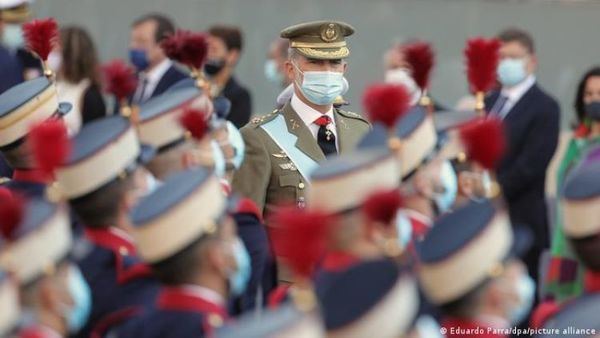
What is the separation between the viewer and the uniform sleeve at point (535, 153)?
931 cm

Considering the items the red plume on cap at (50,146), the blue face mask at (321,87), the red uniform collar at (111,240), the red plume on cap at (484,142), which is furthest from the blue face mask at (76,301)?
the blue face mask at (321,87)

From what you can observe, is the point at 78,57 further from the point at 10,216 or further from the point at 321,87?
the point at 10,216

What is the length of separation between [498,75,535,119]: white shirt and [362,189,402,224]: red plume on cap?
15.5 ft

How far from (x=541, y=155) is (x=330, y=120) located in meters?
2.27

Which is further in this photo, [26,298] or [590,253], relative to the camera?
[590,253]

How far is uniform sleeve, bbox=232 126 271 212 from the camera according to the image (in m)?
7.09

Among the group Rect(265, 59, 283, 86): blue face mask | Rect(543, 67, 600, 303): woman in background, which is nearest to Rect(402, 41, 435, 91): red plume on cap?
Rect(543, 67, 600, 303): woman in background

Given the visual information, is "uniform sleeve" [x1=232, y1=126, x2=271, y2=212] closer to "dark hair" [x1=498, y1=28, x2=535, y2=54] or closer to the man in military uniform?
the man in military uniform

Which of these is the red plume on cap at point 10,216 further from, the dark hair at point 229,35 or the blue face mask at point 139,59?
the dark hair at point 229,35

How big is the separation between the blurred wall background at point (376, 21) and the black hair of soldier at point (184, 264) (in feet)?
25.8

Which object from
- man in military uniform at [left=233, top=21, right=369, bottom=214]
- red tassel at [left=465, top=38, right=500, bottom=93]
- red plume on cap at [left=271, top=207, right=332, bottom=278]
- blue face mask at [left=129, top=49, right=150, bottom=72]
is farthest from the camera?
blue face mask at [left=129, top=49, right=150, bottom=72]

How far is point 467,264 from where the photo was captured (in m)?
4.90

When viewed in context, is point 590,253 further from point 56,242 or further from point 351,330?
point 56,242

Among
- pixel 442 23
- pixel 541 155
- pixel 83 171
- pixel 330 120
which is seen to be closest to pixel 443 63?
pixel 442 23
